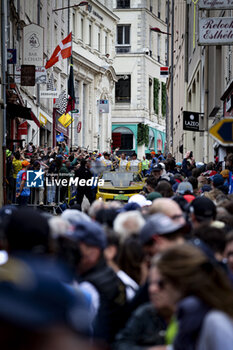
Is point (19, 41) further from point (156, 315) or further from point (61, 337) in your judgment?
A: point (61, 337)

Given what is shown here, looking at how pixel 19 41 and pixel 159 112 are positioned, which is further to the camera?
pixel 159 112

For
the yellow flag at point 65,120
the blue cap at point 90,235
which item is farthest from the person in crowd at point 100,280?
the yellow flag at point 65,120

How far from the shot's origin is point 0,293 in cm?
140

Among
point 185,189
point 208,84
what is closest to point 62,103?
point 208,84

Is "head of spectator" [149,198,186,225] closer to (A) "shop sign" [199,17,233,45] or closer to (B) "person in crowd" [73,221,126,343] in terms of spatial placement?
(B) "person in crowd" [73,221,126,343]

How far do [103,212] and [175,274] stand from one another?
3.38 m

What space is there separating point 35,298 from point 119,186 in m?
24.2

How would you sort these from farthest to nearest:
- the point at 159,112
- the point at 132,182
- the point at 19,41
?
the point at 159,112 → the point at 19,41 → the point at 132,182

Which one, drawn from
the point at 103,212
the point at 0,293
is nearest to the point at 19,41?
the point at 103,212

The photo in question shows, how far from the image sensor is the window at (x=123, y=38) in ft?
289

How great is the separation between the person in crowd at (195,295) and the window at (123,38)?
8580 centimetres

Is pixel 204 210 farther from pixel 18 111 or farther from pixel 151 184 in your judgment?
pixel 18 111

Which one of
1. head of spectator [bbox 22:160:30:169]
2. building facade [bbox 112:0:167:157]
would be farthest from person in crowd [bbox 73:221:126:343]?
building facade [bbox 112:0:167:157]

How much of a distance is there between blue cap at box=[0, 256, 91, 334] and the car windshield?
2418 cm
